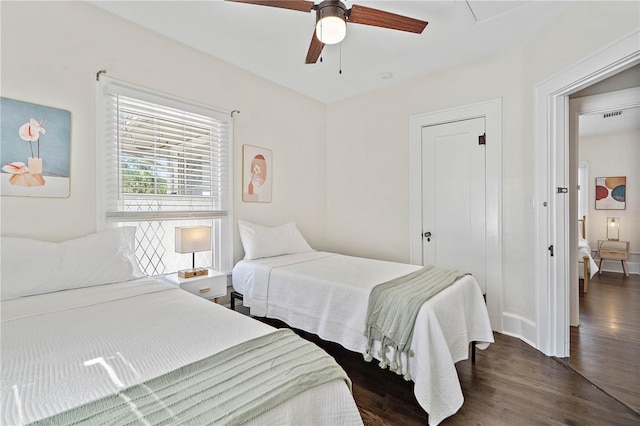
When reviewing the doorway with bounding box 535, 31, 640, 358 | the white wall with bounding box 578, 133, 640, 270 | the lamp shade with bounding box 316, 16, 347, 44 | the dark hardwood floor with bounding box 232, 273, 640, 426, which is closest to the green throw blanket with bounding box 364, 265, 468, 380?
the dark hardwood floor with bounding box 232, 273, 640, 426

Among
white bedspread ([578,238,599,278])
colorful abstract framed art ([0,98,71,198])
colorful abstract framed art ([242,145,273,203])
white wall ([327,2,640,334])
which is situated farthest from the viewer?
white bedspread ([578,238,599,278])

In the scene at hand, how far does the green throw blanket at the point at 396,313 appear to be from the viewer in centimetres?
185

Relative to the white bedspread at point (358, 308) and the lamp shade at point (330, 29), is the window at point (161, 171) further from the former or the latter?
the lamp shade at point (330, 29)

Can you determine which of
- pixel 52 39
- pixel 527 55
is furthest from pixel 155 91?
pixel 527 55

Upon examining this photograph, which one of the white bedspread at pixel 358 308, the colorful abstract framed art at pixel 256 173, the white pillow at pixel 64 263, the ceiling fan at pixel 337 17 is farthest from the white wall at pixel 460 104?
the white pillow at pixel 64 263

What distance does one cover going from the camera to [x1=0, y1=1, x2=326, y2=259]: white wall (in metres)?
2.03

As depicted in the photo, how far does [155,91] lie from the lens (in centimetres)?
267

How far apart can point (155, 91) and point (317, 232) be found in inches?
100

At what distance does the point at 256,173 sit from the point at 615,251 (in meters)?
5.86

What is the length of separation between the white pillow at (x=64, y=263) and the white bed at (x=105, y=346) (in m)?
0.01

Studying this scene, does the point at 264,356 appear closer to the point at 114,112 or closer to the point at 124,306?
the point at 124,306

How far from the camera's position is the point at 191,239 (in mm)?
2646

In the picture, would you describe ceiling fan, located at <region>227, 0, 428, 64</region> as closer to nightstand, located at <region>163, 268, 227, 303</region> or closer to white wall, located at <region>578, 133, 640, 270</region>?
nightstand, located at <region>163, 268, 227, 303</region>

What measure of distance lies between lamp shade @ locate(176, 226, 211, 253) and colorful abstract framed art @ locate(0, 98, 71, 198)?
835 mm
